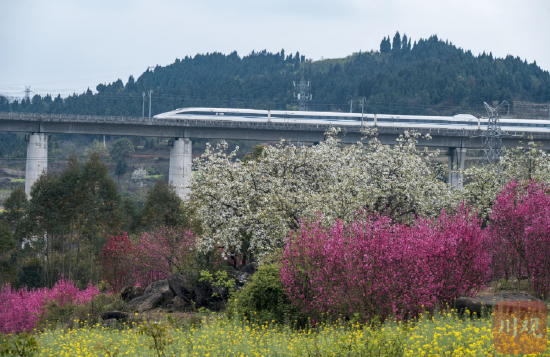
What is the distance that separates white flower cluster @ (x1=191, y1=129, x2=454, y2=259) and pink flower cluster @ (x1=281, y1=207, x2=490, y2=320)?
21.7 feet

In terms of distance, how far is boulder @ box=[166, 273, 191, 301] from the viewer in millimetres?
22688

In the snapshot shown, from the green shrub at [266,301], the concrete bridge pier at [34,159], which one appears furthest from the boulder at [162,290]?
the concrete bridge pier at [34,159]

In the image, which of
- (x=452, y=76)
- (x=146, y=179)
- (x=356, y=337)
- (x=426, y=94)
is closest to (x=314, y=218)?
(x=356, y=337)

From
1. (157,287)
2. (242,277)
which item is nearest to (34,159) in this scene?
(157,287)

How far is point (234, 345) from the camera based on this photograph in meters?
11.5

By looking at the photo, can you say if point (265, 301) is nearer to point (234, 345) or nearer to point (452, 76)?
point (234, 345)

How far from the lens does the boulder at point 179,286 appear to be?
2269 centimetres

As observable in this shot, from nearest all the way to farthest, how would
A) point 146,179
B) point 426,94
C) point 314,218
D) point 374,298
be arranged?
point 374,298
point 314,218
point 146,179
point 426,94

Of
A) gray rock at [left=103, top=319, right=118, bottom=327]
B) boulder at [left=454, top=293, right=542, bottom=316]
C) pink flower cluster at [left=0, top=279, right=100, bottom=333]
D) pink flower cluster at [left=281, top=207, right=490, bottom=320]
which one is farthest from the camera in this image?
pink flower cluster at [left=0, top=279, right=100, bottom=333]

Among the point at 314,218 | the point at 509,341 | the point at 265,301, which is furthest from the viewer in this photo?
the point at 314,218

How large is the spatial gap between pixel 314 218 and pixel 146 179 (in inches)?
4721

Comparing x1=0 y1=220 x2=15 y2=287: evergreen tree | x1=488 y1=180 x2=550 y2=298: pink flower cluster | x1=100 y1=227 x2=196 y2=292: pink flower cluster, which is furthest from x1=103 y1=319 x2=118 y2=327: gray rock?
x1=0 y1=220 x2=15 y2=287: evergreen tree

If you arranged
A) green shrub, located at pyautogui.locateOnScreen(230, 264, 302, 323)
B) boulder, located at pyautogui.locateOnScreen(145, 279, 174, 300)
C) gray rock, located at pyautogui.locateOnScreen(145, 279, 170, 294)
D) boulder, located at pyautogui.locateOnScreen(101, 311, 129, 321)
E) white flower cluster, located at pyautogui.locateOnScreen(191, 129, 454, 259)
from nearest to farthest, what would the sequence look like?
green shrub, located at pyautogui.locateOnScreen(230, 264, 302, 323) → boulder, located at pyautogui.locateOnScreen(101, 311, 129, 321) → white flower cluster, located at pyautogui.locateOnScreen(191, 129, 454, 259) → boulder, located at pyautogui.locateOnScreen(145, 279, 174, 300) → gray rock, located at pyautogui.locateOnScreen(145, 279, 170, 294)

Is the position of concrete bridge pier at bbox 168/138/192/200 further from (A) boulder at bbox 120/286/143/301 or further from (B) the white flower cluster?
(A) boulder at bbox 120/286/143/301
